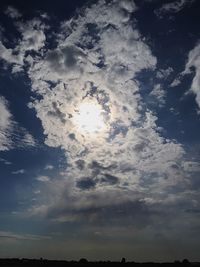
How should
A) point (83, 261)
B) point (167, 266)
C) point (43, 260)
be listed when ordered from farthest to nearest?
point (43, 260), point (83, 261), point (167, 266)

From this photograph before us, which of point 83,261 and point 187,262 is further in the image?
point 83,261

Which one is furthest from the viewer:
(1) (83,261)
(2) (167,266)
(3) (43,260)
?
(3) (43,260)

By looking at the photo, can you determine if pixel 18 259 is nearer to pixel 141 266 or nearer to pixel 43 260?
pixel 43 260

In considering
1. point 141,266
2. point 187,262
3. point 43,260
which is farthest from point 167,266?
point 43,260

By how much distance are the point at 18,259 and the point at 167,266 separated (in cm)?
6729

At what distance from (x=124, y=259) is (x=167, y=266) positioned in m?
26.6

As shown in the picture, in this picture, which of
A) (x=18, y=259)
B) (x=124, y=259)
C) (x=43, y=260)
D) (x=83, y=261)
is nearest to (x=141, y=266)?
(x=124, y=259)

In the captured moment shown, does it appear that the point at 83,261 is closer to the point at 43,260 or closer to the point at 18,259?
the point at 43,260

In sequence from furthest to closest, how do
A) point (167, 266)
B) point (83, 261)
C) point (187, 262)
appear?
1. point (83, 261)
2. point (187, 262)
3. point (167, 266)

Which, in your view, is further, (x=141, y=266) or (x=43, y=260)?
(x=43, y=260)

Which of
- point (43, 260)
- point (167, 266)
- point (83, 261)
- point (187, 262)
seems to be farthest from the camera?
point (43, 260)

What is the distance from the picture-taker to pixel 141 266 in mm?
84625

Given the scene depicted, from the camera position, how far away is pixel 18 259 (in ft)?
406

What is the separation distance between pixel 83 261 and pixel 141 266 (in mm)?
32600
